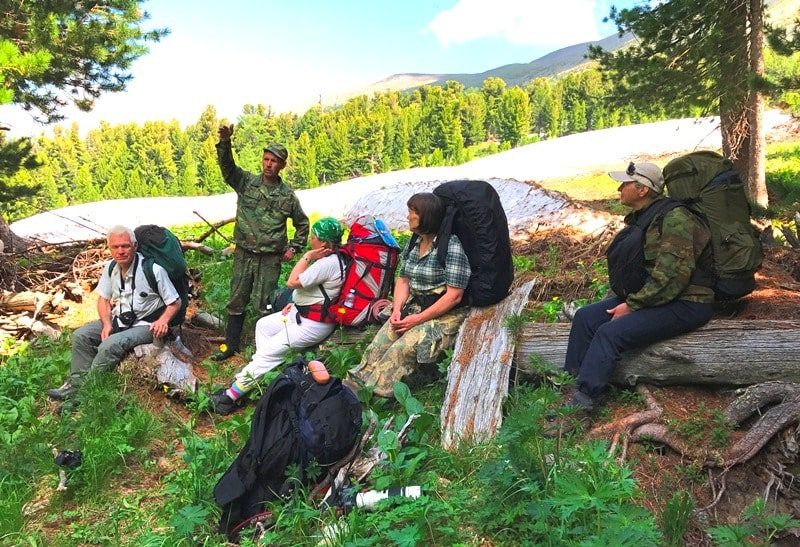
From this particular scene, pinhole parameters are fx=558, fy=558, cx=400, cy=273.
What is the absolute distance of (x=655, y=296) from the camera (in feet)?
12.3

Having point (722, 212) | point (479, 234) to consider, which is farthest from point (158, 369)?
point (722, 212)

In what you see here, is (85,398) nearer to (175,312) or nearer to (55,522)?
(175,312)

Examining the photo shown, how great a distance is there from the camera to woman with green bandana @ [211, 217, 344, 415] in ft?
16.4

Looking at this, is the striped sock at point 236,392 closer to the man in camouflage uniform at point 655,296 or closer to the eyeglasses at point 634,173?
the man in camouflage uniform at point 655,296

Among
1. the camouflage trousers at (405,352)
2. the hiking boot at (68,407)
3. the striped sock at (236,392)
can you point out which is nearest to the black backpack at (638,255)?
the camouflage trousers at (405,352)

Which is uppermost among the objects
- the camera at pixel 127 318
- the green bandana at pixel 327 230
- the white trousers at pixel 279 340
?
the green bandana at pixel 327 230

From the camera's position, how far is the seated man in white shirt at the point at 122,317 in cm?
523

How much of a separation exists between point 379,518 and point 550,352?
2.07m

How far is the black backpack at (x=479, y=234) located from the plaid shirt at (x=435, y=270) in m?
0.06

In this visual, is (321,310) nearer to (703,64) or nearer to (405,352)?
(405,352)

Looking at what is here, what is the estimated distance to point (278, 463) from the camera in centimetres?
330

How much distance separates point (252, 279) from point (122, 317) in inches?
54.6

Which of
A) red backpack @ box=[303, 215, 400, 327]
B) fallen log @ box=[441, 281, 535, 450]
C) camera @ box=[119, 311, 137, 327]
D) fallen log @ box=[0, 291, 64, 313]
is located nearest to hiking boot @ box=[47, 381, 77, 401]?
camera @ box=[119, 311, 137, 327]

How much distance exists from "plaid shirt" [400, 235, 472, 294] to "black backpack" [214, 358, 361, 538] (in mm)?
1521
